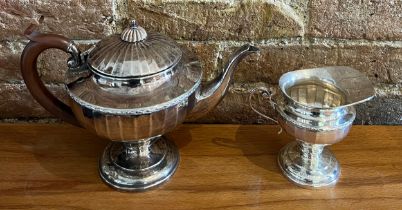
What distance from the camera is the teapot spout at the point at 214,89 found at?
0.68m

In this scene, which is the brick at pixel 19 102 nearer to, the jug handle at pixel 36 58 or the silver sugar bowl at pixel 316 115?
the jug handle at pixel 36 58

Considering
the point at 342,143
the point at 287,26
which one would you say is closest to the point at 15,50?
the point at 287,26

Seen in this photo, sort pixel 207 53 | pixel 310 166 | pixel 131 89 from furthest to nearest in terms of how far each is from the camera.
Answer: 1. pixel 207 53
2. pixel 310 166
3. pixel 131 89

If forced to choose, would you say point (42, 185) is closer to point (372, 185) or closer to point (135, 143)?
point (135, 143)

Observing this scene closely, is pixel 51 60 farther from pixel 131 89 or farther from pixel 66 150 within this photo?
pixel 131 89

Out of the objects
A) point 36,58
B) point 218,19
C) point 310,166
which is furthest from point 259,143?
point 36,58

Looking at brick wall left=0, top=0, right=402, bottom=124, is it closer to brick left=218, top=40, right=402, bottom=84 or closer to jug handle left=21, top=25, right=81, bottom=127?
brick left=218, top=40, right=402, bottom=84

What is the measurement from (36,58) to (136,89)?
158 millimetres

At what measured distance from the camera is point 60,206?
26.0 inches

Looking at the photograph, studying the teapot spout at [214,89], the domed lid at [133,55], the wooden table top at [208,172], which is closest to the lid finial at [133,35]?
the domed lid at [133,55]

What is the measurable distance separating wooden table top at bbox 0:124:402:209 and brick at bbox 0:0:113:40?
16cm

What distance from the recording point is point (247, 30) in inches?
31.4

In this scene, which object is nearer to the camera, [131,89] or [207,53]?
[131,89]

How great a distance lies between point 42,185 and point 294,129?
0.36 m
